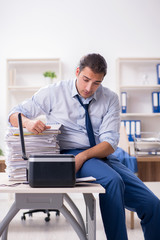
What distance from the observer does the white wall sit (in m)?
4.92

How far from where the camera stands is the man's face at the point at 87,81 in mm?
1728

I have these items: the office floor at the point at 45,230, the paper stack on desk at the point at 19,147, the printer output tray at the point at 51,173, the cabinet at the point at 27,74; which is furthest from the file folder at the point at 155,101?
the printer output tray at the point at 51,173

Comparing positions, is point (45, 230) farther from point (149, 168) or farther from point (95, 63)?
point (95, 63)

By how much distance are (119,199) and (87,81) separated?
0.67m

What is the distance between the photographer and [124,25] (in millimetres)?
4938

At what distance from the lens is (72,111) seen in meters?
1.90

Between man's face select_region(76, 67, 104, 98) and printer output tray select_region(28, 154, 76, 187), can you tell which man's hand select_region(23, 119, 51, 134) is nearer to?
printer output tray select_region(28, 154, 76, 187)

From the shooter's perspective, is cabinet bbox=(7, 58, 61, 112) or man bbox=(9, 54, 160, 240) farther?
cabinet bbox=(7, 58, 61, 112)

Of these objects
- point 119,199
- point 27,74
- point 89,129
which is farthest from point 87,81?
point 27,74

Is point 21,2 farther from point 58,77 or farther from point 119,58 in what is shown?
point 119,58

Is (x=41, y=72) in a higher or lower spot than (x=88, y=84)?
higher

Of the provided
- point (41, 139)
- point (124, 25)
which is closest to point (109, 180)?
point (41, 139)

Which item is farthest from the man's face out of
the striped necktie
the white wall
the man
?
the white wall

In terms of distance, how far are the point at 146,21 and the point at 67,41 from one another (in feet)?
4.02
